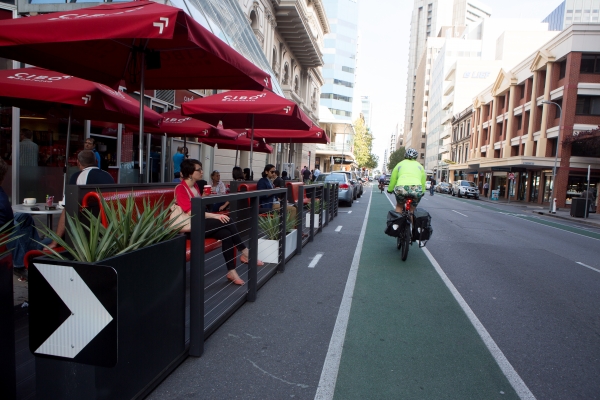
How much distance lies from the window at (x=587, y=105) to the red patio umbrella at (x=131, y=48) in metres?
36.0

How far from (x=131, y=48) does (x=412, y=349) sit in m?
4.95

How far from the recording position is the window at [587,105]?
32.5 metres

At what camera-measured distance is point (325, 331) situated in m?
4.04

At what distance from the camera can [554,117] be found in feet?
116

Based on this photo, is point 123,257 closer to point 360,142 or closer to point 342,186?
point 342,186

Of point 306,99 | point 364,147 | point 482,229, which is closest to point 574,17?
point 364,147

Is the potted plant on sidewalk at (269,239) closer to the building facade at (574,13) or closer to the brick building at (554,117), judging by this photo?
the brick building at (554,117)

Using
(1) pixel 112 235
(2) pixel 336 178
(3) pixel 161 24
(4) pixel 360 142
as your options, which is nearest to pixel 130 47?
(3) pixel 161 24

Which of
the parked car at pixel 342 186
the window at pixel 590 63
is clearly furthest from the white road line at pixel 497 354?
the window at pixel 590 63

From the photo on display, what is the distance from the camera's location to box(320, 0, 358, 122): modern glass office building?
7919 cm

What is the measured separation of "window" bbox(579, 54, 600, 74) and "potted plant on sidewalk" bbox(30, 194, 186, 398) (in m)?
39.4

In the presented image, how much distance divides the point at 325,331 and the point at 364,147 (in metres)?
84.6

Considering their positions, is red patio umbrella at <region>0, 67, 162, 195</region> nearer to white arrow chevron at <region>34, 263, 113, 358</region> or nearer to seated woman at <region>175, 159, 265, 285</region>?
seated woman at <region>175, 159, 265, 285</region>

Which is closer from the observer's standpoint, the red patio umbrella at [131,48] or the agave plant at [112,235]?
the agave plant at [112,235]
